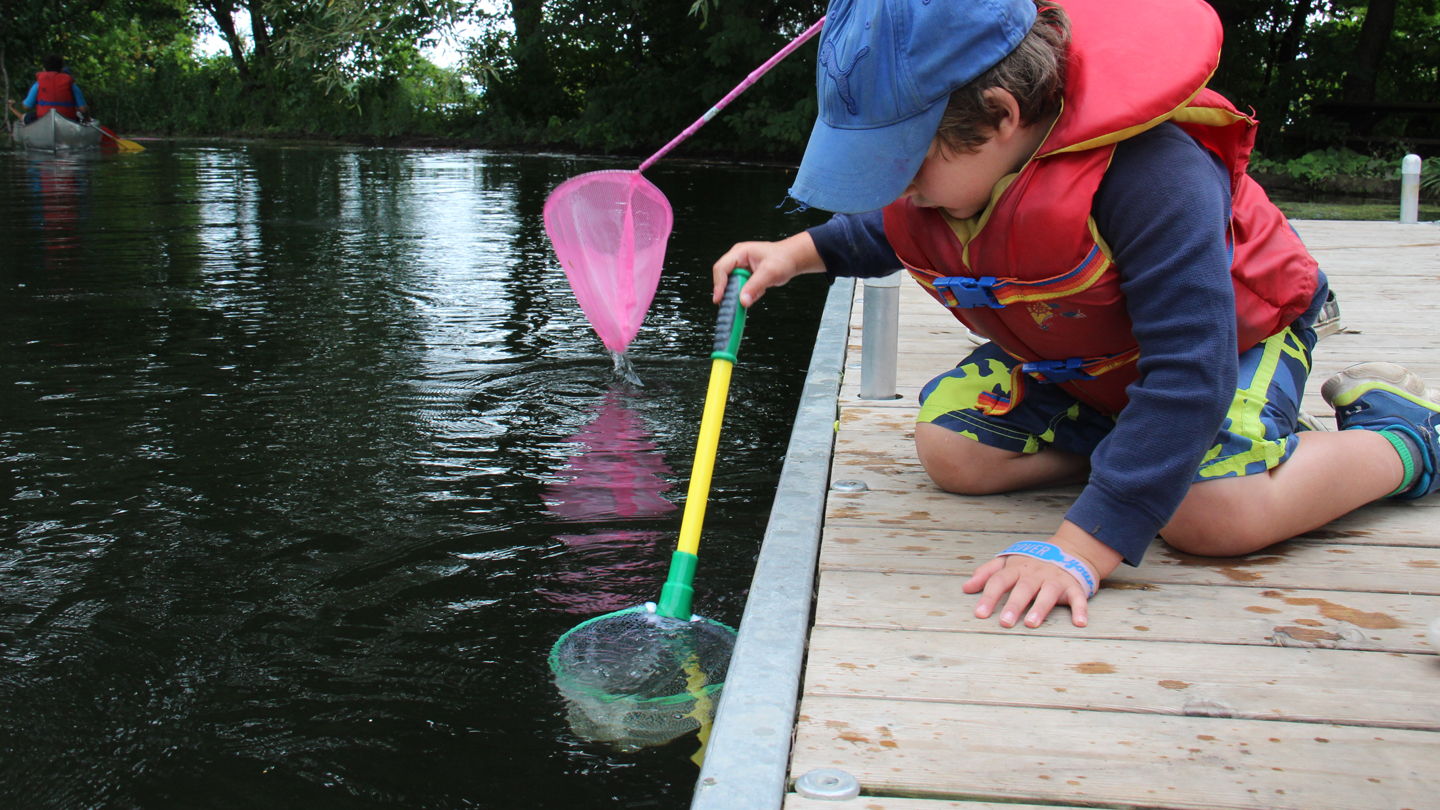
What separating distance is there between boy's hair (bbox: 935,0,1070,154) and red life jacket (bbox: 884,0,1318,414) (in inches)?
1.4

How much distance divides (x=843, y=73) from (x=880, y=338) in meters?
1.41

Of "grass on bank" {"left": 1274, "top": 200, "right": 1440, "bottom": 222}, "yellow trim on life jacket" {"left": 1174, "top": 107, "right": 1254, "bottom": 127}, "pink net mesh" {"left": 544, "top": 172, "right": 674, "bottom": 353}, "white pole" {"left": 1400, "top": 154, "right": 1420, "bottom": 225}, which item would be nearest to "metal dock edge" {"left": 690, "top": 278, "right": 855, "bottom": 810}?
"yellow trim on life jacket" {"left": 1174, "top": 107, "right": 1254, "bottom": 127}

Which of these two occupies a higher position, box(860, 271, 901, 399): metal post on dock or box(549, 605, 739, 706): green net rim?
box(860, 271, 901, 399): metal post on dock

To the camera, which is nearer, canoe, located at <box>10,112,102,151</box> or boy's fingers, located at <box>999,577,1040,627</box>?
boy's fingers, located at <box>999,577,1040,627</box>

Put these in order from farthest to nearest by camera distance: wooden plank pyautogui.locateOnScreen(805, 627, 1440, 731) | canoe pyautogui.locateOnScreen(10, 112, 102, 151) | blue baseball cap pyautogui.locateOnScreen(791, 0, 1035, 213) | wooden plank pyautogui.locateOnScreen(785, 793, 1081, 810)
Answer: canoe pyautogui.locateOnScreen(10, 112, 102, 151)
blue baseball cap pyautogui.locateOnScreen(791, 0, 1035, 213)
wooden plank pyautogui.locateOnScreen(805, 627, 1440, 731)
wooden plank pyautogui.locateOnScreen(785, 793, 1081, 810)

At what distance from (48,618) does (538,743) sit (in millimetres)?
1214

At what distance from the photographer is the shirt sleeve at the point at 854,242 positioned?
2.35 m

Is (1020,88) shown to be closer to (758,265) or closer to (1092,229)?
(1092,229)

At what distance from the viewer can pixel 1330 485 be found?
2002 millimetres

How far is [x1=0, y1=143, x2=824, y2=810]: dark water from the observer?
1904 millimetres

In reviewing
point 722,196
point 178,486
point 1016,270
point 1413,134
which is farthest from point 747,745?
point 1413,134

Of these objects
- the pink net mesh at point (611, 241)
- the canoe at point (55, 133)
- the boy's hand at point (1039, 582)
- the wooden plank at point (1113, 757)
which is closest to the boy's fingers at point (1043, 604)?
the boy's hand at point (1039, 582)

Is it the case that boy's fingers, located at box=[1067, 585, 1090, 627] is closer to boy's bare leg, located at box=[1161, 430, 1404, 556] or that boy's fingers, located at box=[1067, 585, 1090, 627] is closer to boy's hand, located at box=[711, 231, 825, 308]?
boy's bare leg, located at box=[1161, 430, 1404, 556]

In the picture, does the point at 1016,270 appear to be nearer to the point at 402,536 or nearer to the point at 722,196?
the point at 402,536
